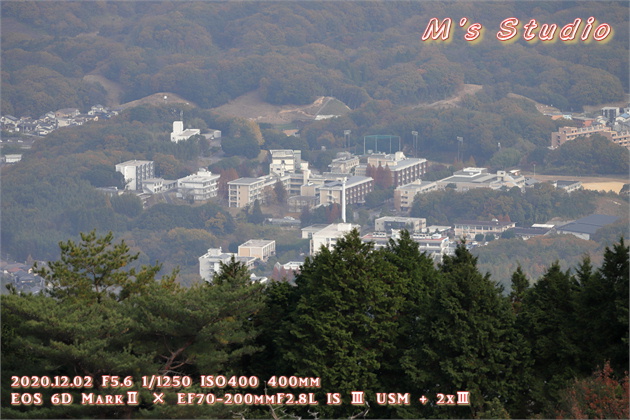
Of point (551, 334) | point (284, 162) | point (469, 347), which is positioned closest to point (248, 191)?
point (284, 162)

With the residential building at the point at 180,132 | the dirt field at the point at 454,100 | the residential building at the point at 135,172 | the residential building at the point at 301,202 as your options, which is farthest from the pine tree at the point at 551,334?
the dirt field at the point at 454,100

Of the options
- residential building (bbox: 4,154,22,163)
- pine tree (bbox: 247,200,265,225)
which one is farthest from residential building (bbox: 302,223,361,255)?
residential building (bbox: 4,154,22,163)

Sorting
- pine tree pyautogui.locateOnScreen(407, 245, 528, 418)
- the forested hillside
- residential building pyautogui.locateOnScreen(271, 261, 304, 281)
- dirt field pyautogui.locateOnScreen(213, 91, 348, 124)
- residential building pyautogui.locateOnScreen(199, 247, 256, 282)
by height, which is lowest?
pine tree pyautogui.locateOnScreen(407, 245, 528, 418)

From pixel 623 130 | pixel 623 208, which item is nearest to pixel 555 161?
pixel 623 130

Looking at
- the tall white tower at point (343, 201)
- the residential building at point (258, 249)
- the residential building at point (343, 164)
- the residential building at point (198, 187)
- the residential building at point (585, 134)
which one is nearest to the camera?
the residential building at point (258, 249)

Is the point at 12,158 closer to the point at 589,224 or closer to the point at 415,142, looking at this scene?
the point at 415,142

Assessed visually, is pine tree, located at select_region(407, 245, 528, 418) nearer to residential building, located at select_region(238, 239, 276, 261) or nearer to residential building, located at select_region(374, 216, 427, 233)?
→ residential building, located at select_region(238, 239, 276, 261)

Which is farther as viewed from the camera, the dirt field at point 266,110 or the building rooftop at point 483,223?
the dirt field at point 266,110

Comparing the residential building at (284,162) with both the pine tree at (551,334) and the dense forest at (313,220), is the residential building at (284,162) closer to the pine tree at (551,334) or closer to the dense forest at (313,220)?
the dense forest at (313,220)
